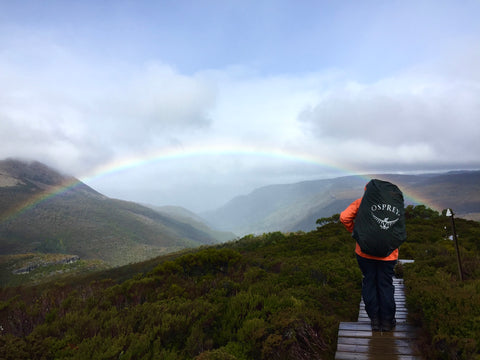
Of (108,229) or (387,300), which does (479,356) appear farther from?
(108,229)

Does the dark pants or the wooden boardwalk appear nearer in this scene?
the wooden boardwalk

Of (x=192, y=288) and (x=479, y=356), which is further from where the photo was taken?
(x=192, y=288)

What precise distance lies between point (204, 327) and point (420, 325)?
3618 millimetres

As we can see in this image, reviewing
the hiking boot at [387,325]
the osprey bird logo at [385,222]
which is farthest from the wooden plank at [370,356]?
the osprey bird logo at [385,222]

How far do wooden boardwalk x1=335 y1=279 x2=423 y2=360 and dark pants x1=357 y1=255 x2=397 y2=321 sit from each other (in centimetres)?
27

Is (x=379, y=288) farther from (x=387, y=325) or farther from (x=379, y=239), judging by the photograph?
(x=379, y=239)

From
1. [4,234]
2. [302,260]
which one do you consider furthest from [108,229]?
[302,260]

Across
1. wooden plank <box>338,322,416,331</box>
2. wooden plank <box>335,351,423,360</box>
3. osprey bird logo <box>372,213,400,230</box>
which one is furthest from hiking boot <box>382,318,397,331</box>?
osprey bird logo <box>372,213,400,230</box>

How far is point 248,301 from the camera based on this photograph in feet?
18.7

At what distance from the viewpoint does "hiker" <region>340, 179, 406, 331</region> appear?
397cm

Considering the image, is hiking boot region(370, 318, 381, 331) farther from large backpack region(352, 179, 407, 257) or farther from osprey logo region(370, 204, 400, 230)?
osprey logo region(370, 204, 400, 230)

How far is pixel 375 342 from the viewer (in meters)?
3.99

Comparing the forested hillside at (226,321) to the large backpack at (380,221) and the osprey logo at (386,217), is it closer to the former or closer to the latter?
the large backpack at (380,221)

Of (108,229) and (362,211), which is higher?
(362,211)
